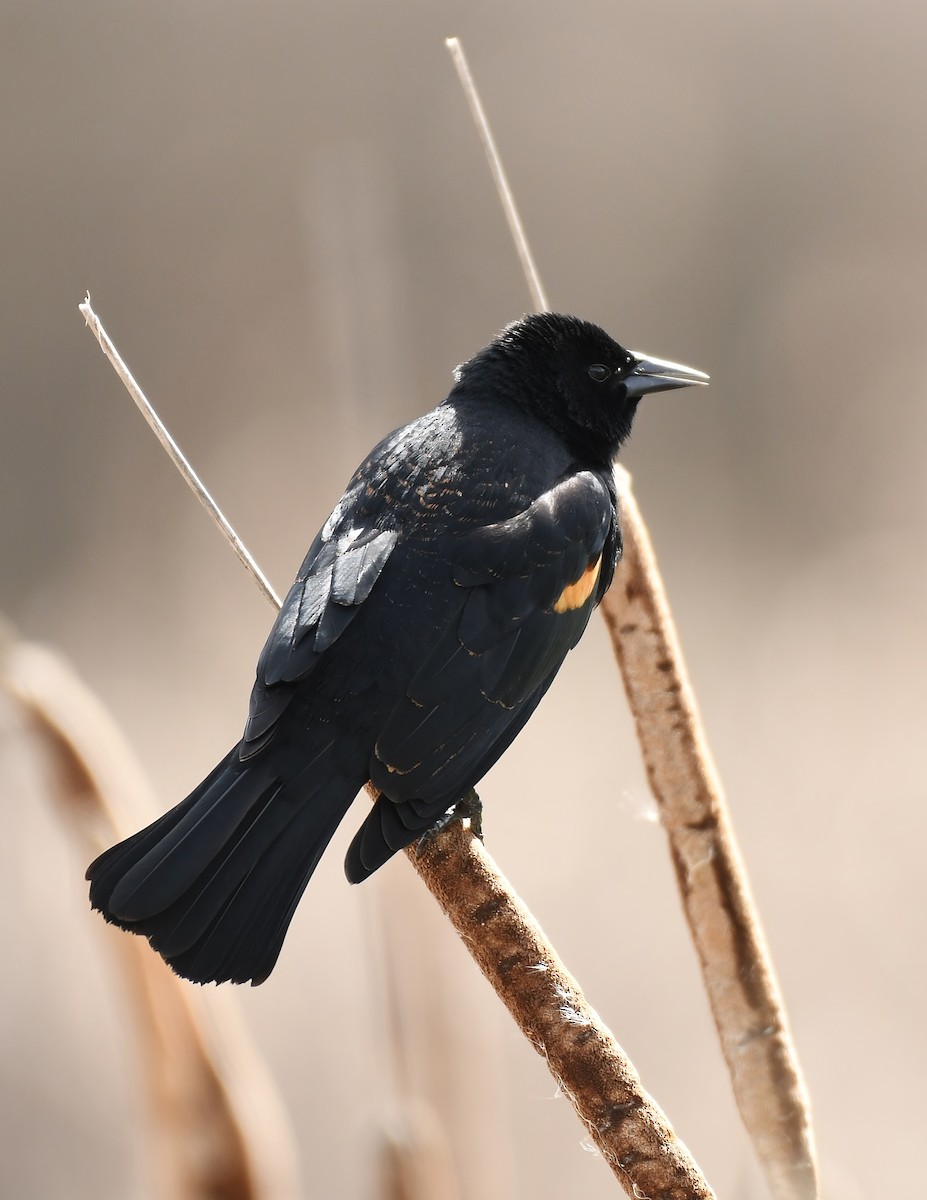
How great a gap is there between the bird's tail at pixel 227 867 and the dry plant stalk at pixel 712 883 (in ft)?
1.33

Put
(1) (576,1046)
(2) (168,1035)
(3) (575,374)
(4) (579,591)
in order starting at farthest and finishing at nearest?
1. (3) (575,374)
2. (4) (579,591)
3. (2) (168,1035)
4. (1) (576,1046)

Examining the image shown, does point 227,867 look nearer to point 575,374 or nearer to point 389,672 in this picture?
point 389,672

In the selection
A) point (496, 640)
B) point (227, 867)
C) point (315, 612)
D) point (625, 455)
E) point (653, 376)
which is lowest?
point (227, 867)

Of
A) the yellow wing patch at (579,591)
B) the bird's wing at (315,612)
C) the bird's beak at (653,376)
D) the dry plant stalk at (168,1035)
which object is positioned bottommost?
the dry plant stalk at (168,1035)

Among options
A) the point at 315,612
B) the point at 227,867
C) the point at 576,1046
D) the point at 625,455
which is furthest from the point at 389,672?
the point at 625,455

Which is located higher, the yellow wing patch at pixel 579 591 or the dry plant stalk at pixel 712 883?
the yellow wing patch at pixel 579 591

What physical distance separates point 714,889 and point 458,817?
33 cm

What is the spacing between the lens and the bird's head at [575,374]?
7.44ft

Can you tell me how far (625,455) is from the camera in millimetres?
4953

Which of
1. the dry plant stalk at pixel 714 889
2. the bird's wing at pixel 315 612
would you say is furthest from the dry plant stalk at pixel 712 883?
the bird's wing at pixel 315 612

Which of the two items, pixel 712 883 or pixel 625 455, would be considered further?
pixel 625 455

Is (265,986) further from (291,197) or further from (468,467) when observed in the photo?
(291,197)

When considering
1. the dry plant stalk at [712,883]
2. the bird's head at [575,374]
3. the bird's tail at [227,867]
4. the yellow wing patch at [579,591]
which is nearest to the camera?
the dry plant stalk at [712,883]

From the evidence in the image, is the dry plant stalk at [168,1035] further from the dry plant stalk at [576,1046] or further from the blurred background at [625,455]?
the blurred background at [625,455]
